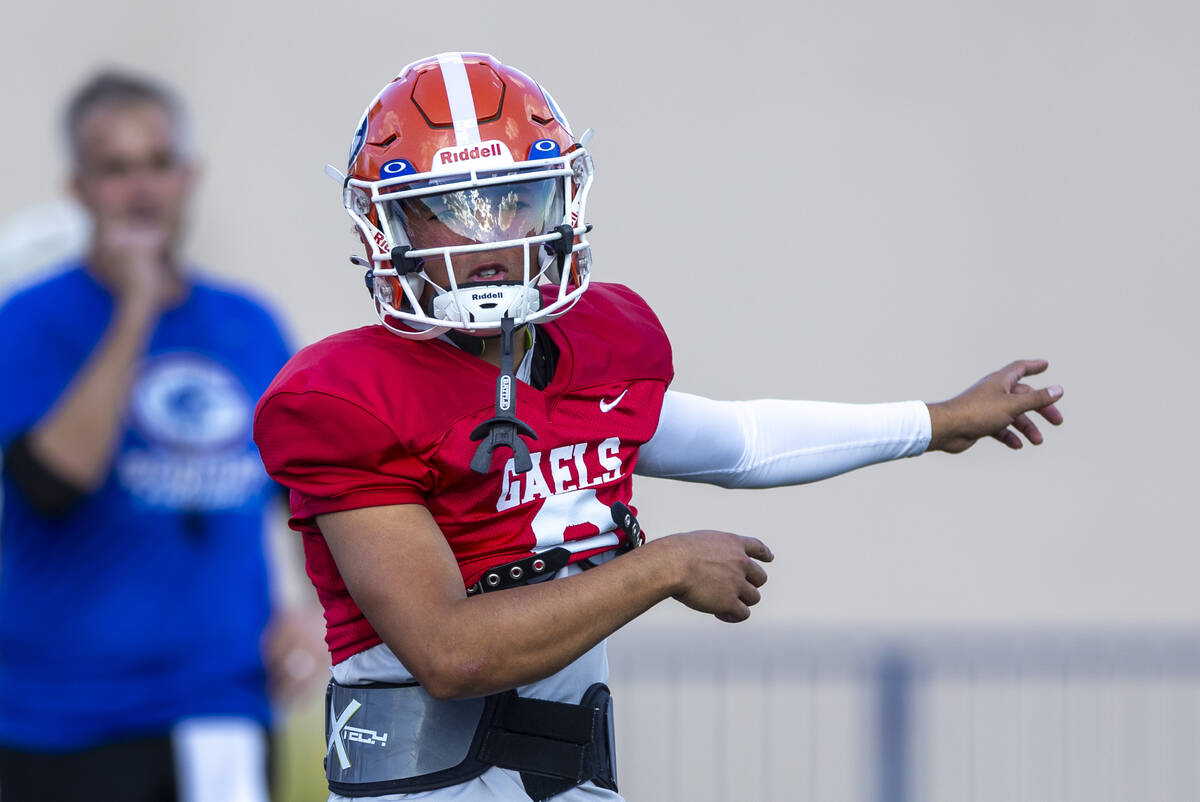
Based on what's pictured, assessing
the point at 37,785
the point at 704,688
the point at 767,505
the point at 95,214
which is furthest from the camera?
the point at 767,505

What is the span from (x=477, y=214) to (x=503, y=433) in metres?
0.34

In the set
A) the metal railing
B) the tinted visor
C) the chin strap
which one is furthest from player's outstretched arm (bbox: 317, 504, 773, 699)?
the metal railing

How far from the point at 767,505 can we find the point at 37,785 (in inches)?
156

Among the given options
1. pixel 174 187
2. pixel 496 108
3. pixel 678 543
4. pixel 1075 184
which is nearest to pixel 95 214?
pixel 174 187

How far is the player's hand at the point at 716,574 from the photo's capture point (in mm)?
2168

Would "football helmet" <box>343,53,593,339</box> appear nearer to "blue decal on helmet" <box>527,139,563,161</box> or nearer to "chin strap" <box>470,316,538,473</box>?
"blue decal on helmet" <box>527,139,563,161</box>

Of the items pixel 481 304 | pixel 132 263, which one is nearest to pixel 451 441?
pixel 481 304

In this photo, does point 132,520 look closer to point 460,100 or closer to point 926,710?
point 460,100

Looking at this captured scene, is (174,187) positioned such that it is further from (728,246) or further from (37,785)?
(728,246)

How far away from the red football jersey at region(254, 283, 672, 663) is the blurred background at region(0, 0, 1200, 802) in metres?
4.38

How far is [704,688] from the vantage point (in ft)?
19.0

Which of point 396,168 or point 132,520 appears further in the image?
point 132,520

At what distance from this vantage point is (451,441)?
2.16m

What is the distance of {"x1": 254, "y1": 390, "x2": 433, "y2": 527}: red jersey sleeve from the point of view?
2.10 metres
